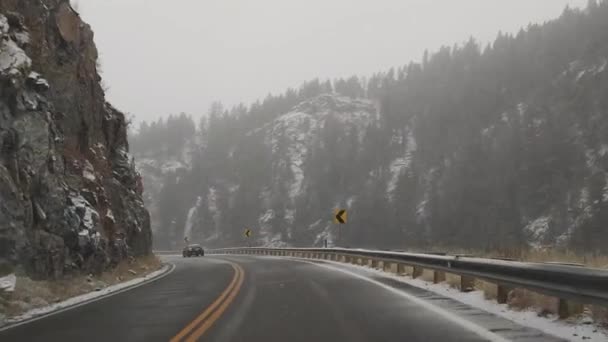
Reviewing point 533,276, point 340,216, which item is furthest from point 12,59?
point 340,216

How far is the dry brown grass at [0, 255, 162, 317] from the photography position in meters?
12.2

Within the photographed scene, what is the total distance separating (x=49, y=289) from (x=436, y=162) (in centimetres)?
12231

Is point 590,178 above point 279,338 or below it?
above

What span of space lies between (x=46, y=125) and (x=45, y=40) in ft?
19.5

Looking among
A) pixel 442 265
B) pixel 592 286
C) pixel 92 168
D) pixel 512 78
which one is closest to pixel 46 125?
pixel 92 168

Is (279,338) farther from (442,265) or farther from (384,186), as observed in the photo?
(384,186)

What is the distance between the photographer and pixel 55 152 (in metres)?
18.8

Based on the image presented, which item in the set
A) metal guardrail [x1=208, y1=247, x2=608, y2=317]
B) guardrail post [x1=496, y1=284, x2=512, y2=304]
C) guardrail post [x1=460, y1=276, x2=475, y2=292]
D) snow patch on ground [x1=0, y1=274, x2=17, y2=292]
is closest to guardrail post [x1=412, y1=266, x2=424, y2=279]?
metal guardrail [x1=208, y1=247, x2=608, y2=317]

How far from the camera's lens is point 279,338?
26.1 feet

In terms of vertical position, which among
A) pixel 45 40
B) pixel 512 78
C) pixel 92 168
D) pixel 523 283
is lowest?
pixel 523 283

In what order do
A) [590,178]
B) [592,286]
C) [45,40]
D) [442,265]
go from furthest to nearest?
1. [590,178]
2. [45,40]
3. [442,265]
4. [592,286]

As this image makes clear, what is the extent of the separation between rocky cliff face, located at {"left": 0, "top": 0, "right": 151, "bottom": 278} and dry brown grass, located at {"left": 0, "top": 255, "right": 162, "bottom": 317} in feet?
1.50

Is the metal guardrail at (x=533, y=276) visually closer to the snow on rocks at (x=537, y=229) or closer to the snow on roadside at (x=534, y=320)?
the snow on roadside at (x=534, y=320)

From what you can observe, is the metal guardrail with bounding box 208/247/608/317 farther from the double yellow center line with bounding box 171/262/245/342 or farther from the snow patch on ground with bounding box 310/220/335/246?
the snow patch on ground with bounding box 310/220/335/246
